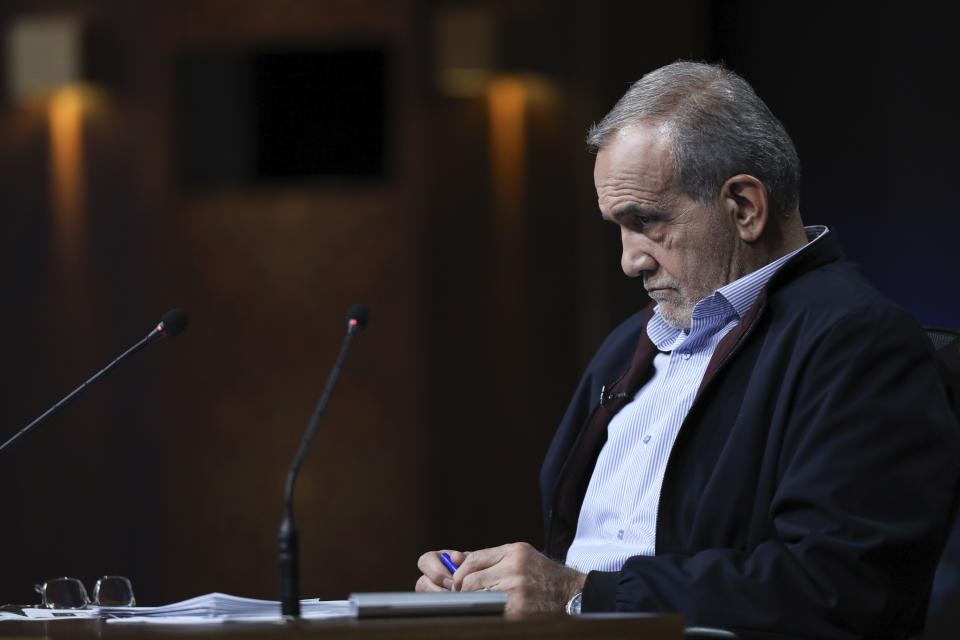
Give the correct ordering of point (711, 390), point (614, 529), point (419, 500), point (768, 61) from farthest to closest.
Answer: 1. point (419, 500)
2. point (768, 61)
3. point (614, 529)
4. point (711, 390)

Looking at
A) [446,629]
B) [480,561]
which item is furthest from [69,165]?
[446,629]

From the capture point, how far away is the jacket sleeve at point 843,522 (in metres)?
1.63

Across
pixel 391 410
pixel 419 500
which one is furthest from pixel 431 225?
pixel 419 500

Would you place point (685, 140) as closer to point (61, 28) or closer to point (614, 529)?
point (614, 529)

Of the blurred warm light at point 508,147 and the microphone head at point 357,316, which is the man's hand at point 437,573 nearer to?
the microphone head at point 357,316

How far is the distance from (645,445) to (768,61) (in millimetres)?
2535

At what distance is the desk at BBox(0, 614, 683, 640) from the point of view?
126cm

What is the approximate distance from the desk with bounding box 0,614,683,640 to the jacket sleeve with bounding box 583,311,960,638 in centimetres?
35

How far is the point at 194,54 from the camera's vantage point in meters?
5.22

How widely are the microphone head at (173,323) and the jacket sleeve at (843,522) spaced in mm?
802

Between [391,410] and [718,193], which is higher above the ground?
[718,193]

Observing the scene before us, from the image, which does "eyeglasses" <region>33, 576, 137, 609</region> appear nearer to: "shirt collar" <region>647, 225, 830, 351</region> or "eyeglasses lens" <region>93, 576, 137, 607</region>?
"eyeglasses lens" <region>93, 576, 137, 607</region>

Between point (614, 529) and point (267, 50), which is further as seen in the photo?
point (267, 50)

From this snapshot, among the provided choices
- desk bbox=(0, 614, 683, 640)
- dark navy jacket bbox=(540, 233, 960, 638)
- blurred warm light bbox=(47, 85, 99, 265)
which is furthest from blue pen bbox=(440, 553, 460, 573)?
blurred warm light bbox=(47, 85, 99, 265)
